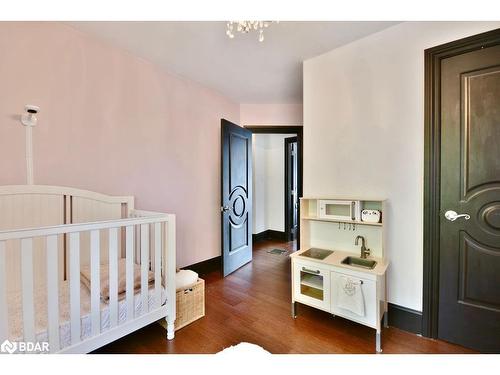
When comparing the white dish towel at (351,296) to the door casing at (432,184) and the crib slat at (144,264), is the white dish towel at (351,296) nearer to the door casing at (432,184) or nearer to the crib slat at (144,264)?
the door casing at (432,184)

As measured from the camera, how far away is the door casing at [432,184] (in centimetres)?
162

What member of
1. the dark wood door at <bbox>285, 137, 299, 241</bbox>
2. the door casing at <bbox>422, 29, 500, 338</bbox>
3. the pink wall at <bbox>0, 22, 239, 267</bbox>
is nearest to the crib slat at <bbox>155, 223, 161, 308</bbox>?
the pink wall at <bbox>0, 22, 239, 267</bbox>

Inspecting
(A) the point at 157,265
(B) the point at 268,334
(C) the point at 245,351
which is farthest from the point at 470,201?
(A) the point at 157,265

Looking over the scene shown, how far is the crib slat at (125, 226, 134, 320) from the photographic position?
1443 mm

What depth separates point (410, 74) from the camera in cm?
171

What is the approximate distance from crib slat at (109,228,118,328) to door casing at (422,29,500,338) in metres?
2.04

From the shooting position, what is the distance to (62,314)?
1276 mm

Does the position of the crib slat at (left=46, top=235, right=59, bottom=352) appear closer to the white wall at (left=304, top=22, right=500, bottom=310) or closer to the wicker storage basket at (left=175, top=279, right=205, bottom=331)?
the wicker storage basket at (left=175, top=279, right=205, bottom=331)

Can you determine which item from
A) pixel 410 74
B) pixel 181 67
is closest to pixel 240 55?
pixel 181 67

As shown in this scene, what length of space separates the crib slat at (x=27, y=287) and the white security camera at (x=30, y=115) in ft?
3.18

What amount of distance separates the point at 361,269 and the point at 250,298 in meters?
1.12

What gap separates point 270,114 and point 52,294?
3.09 metres
